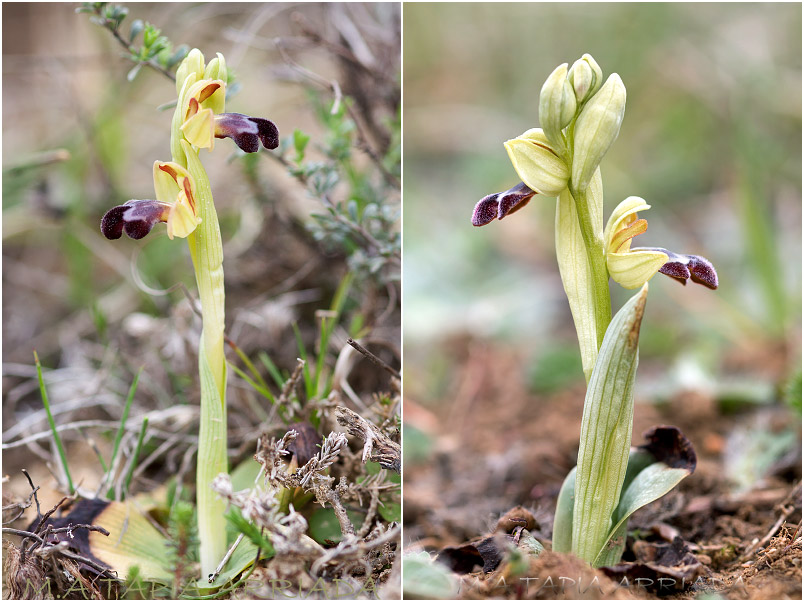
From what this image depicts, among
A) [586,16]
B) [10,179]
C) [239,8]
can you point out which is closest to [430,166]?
[586,16]

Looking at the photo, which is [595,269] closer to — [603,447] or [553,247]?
[603,447]

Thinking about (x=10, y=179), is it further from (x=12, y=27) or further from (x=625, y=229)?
(x=625, y=229)

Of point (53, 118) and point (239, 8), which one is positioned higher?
point (239, 8)

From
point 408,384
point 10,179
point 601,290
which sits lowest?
point 408,384

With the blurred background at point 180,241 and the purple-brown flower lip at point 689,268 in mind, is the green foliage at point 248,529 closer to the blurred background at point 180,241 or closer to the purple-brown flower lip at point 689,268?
the blurred background at point 180,241

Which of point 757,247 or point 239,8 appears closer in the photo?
point 757,247

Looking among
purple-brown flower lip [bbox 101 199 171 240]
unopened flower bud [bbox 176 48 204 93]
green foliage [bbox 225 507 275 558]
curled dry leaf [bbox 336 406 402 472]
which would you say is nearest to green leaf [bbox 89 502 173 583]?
→ green foliage [bbox 225 507 275 558]

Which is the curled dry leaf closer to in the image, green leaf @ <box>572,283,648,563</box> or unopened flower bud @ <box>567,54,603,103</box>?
green leaf @ <box>572,283,648,563</box>
